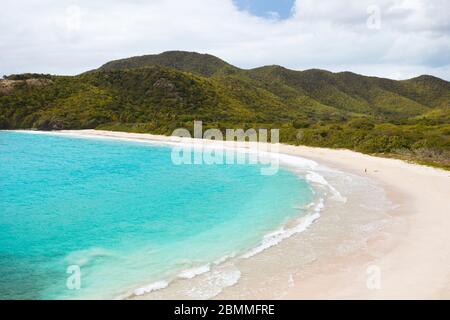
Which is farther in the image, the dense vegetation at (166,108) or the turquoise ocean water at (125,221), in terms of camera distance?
the dense vegetation at (166,108)

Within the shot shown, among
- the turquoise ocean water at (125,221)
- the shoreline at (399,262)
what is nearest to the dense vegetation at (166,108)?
the turquoise ocean water at (125,221)

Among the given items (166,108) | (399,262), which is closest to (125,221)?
(399,262)

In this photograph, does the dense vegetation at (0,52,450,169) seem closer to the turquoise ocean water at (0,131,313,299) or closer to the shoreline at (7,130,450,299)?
the turquoise ocean water at (0,131,313,299)

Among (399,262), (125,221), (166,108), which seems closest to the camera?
(399,262)

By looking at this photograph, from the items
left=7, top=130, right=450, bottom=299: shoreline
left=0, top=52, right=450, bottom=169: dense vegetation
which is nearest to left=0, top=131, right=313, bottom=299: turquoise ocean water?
left=7, top=130, right=450, bottom=299: shoreline

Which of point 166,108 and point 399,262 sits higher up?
point 166,108

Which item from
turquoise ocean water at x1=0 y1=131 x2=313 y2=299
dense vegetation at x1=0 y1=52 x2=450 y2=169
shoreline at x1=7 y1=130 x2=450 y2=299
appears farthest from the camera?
dense vegetation at x1=0 y1=52 x2=450 y2=169

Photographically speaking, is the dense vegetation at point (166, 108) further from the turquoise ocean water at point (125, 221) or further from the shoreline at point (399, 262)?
the shoreline at point (399, 262)

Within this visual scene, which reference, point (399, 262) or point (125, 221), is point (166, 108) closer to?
point (125, 221)
